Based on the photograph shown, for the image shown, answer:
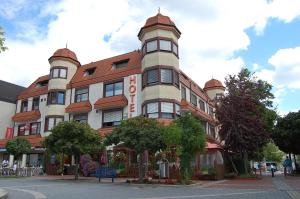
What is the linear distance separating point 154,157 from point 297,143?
1584 cm

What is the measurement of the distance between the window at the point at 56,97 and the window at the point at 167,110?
14.0 meters

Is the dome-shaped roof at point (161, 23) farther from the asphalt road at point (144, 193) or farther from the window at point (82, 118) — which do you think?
the asphalt road at point (144, 193)

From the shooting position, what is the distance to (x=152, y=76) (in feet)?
109

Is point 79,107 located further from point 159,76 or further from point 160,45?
point 160,45

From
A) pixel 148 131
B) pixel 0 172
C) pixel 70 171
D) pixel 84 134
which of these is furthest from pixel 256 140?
pixel 0 172

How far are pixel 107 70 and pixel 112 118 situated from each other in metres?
5.93

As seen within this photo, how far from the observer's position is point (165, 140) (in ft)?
71.7

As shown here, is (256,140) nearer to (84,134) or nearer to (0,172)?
(84,134)

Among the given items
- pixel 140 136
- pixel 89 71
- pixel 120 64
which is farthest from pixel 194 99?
pixel 140 136

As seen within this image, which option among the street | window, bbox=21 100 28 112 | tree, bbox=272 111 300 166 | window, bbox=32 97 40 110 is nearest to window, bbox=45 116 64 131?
window, bbox=32 97 40 110

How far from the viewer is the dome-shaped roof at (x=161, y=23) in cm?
3434

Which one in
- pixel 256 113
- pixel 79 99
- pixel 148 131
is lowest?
pixel 148 131

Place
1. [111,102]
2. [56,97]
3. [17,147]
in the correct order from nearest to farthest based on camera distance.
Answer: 1. [17,147]
2. [111,102]
3. [56,97]

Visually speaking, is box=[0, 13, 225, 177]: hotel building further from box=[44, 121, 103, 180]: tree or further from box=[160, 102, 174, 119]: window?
box=[44, 121, 103, 180]: tree
